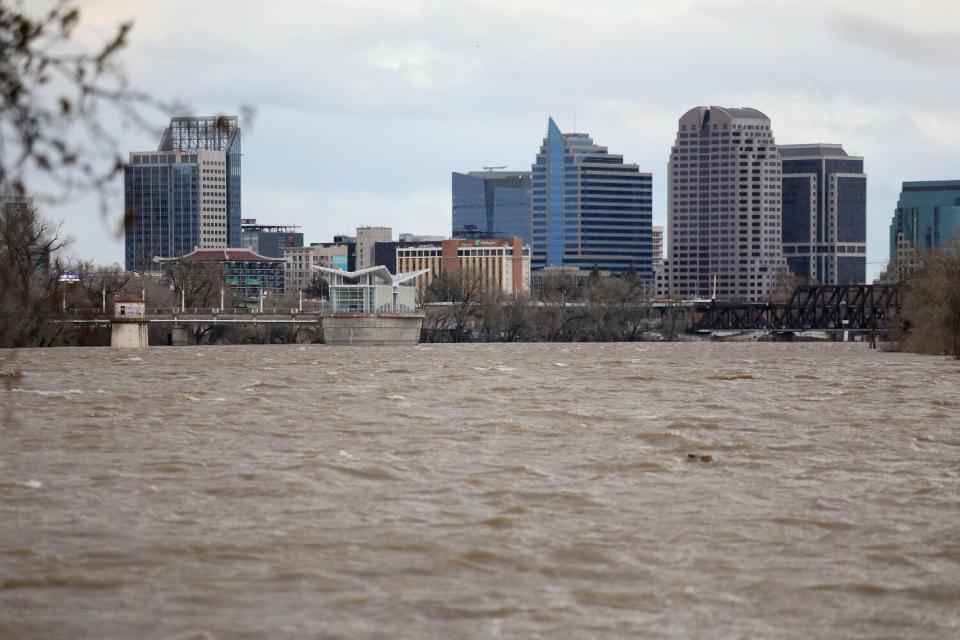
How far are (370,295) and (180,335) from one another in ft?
79.2

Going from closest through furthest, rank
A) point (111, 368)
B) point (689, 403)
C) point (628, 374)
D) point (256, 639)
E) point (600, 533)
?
point (256, 639), point (600, 533), point (689, 403), point (628, 374), point (111, 368)

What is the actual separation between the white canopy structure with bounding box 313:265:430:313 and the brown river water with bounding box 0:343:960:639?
131 meters

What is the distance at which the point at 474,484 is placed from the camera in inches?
998

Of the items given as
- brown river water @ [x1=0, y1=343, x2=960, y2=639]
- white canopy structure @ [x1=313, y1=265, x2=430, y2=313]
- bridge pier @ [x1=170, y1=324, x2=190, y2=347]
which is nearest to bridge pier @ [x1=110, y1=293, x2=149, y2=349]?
bridge pier @ [x1=170, y1=324, x2=190, y2=347]

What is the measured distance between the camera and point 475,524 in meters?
21.2

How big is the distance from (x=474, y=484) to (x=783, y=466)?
6783mm

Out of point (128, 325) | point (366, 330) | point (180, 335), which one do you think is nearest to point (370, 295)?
point (366, 330)

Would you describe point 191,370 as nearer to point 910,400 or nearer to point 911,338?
point 910,400

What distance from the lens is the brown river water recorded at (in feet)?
51.9

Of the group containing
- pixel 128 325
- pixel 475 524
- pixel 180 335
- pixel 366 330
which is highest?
pixel 128 325

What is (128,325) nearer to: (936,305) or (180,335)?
(180,335)

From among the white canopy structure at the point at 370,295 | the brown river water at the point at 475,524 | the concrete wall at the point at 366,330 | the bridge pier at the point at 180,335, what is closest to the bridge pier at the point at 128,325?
the bridge pier at the point at 180,335

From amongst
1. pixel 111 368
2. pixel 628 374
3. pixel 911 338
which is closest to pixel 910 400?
pixel 628 374

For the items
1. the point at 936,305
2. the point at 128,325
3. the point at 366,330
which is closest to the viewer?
the point at 936,305
